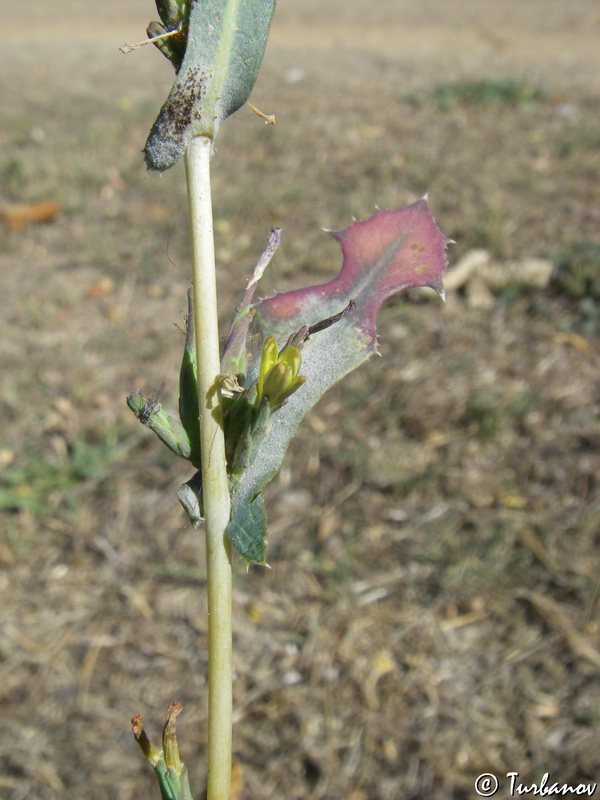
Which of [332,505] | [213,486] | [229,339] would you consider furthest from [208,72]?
[332,505]

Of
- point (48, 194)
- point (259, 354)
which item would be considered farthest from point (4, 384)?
point (259, 354)

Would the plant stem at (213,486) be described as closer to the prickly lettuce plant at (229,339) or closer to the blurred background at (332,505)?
the prickly lettuce plant at (229,339)

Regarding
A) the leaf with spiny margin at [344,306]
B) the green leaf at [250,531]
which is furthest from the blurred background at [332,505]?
the green leaf at [250,531]

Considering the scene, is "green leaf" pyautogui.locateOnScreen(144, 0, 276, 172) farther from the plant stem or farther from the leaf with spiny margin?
the leaf with spiny margin

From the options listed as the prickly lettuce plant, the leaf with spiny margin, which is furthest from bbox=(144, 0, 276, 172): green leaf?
the leaf with spiny margin

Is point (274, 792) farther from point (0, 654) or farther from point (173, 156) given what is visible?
point (173, 156)

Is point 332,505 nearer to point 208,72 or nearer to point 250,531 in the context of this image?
point 250,531

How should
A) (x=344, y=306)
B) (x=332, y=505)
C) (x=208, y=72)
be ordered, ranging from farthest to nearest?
(x=332, y=505), (x=344, y=306), (x=208, y=72)
